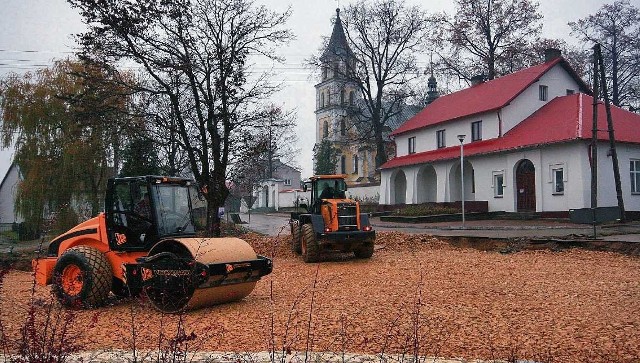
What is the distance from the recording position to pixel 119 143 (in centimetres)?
2328

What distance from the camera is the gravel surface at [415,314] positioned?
591 cm

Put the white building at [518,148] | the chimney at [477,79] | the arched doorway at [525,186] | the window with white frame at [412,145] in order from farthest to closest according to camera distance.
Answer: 1. the window with white frame at [412,145]
2. the chimney at [477,79]
3. the arched doorway at [525,186]
4. the white building at [518,148]

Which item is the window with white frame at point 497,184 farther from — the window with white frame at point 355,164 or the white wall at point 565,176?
the window with white frame at point 355,164

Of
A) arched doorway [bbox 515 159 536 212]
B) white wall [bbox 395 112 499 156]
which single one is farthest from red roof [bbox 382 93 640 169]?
arched doorway [bbox 515 159 536 212]

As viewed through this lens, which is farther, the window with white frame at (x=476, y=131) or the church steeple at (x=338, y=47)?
the church steeple at (x=338, y=47)

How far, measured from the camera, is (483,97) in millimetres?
34000

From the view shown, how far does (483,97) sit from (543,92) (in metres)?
3.50

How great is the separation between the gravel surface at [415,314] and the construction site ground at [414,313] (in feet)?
0.08

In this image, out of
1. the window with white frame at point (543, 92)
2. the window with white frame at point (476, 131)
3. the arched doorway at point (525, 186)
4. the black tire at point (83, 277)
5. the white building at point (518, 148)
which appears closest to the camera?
the black tire at point (83, 277)

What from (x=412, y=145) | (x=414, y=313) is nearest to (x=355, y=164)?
(x=412, y=145)

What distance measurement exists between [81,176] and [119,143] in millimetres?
2887

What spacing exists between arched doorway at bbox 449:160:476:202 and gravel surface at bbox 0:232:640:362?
1956 centimetres

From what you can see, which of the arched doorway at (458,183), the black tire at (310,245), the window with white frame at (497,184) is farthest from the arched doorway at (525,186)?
the black tire at (310,245)

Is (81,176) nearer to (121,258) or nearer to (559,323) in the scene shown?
(121,258)
